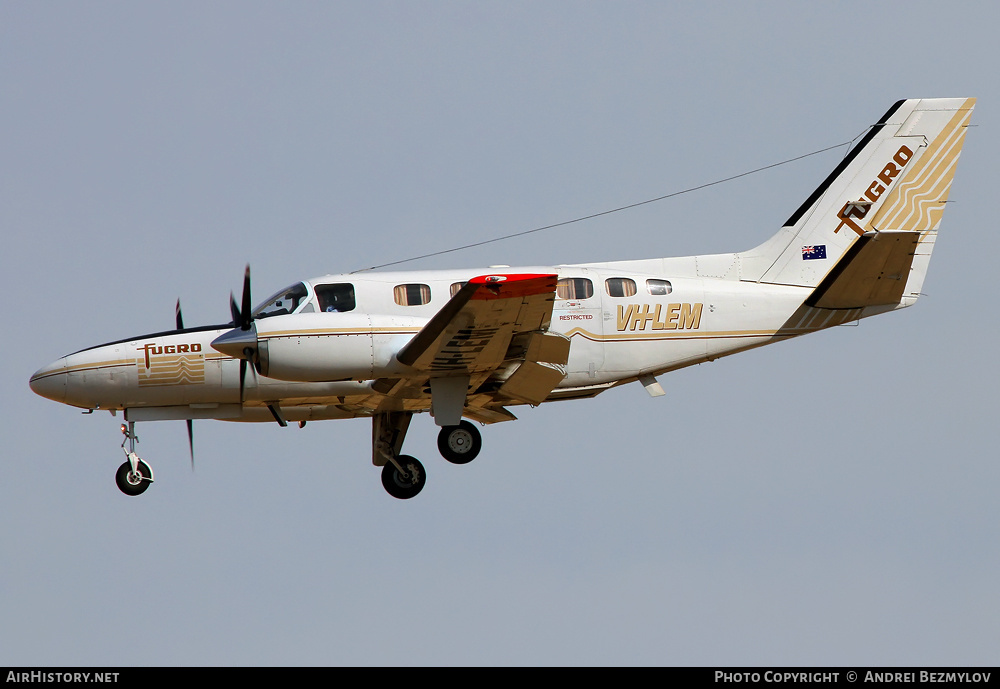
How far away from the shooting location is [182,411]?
2303 cm

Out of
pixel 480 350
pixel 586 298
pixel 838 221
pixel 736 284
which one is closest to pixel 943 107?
pixel 838 221

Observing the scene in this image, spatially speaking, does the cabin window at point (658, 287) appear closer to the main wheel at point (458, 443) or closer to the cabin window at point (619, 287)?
the cabin window at point (619, 287)

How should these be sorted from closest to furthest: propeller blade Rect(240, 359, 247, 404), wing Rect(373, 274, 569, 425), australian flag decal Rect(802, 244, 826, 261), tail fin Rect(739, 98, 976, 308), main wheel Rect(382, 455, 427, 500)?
1. wing Rect(373, 274, 569, 425)
2. propeller blade Rect(240, 359, 247, 404)
3. main wheel Rect(382, 455, 427, 500)
4. australian flag decal Rect(802, 244, 826, 261)
5. tail fin Rect(739, 98, 976, 308)

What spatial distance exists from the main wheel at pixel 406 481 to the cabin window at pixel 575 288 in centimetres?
400

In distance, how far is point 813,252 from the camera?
25.0m

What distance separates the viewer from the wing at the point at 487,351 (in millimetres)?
19328

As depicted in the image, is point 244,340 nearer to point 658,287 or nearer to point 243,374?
point 243,374

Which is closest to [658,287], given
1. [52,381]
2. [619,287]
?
[619,287]

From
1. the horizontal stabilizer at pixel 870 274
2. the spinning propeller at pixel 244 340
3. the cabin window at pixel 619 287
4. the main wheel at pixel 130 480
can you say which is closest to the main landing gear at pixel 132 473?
the main wheel at pixel 130 480

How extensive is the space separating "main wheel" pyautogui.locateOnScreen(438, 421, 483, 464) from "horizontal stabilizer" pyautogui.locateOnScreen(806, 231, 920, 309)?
6.20 m

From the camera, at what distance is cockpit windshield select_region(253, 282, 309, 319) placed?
2209 centimetres

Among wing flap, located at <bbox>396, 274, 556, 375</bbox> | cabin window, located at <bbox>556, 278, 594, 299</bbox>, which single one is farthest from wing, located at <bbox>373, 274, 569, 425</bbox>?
cabin window, located at <bbox>556, 278, 594, 299</bbox>

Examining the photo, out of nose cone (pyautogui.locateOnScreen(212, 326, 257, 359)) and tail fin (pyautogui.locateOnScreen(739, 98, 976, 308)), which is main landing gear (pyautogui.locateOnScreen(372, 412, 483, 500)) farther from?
tail fin (pyautogui.locateOnScreen(739, 98, 976, 308))

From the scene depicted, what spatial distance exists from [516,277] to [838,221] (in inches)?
342
